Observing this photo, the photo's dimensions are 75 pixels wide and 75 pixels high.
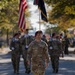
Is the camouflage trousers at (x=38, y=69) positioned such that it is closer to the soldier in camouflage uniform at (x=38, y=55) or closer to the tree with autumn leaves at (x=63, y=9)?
the soldier in camouflage uniform at (x=38, y=55)

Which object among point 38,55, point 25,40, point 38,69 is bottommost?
point 38,69

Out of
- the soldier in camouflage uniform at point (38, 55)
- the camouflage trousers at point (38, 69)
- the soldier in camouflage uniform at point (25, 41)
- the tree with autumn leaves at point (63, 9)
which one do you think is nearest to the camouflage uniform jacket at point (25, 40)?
the soldier in camouflage uniform at point (25, 41)

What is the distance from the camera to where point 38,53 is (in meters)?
11.6

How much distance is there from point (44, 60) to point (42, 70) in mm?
320

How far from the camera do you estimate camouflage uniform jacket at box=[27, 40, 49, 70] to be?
453 inches

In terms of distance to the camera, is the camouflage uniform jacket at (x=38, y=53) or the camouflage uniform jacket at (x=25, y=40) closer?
the camouflage uniform jacket at (x=38, y=53)

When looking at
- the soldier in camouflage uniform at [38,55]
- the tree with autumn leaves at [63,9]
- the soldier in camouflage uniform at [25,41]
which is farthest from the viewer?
the tree with autumn leaves at [63,9]

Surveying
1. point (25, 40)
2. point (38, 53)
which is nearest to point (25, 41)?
point (25, 40)

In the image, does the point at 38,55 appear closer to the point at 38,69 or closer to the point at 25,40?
the point at 38,69

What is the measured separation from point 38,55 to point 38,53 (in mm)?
59

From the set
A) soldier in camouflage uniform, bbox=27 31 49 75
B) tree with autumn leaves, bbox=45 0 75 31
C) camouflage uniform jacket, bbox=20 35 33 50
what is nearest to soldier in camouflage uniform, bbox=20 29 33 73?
camouflage uniform jacket, bbox=20 35 33 50

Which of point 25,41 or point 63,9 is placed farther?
point 63,9

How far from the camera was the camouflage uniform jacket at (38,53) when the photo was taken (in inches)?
453

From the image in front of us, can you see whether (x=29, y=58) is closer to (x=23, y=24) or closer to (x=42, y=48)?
(x=42, y=48)
